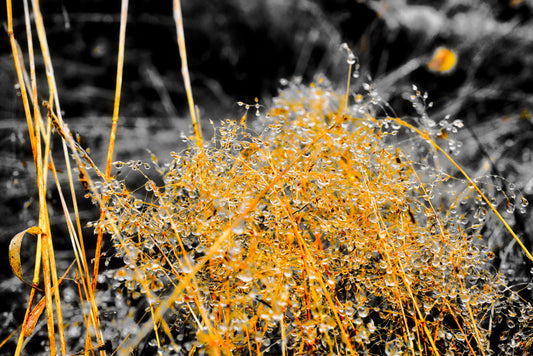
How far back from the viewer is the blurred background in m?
0.88

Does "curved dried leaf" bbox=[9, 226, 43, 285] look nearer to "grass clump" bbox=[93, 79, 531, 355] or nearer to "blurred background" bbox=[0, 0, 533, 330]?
"grass clump" bbox=[93, 79, 531, 355]

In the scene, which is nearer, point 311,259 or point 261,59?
Answer: point 311,259

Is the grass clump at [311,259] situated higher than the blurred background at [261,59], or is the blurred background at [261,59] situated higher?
the blurred background at [261,59]

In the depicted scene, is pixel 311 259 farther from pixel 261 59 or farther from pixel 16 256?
pixel 261 59

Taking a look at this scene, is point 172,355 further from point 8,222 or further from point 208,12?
point 208,12

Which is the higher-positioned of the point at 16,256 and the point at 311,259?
the point at 16,256

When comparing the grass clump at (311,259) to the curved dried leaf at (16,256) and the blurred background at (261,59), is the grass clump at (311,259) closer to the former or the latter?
the curved dried leaf at (16,256)

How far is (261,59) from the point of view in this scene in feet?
3.29

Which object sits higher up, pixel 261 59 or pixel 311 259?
pixel 261 59

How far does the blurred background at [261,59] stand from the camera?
88cm

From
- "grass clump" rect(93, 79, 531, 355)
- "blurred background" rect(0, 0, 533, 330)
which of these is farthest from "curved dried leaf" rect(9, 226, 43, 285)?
"blurred background" rect(0, 0, 533, 330)

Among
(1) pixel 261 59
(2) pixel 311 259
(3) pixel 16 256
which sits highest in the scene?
(1) pixel 261 59

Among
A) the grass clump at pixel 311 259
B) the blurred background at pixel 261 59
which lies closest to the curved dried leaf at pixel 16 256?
the grass clump at pixel 311 259

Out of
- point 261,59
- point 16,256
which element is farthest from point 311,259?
point 261,59
